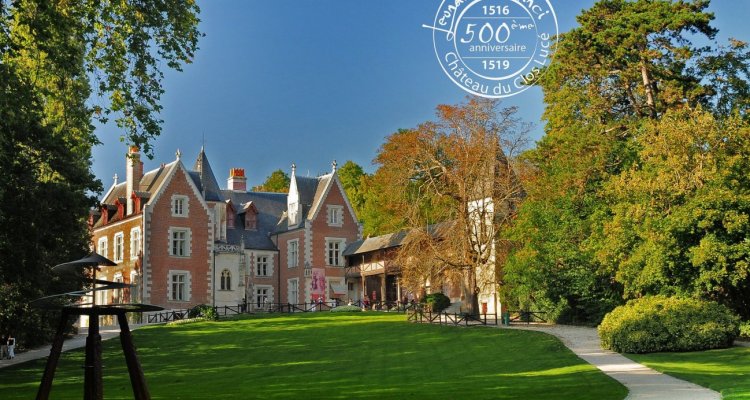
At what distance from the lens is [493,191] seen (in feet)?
140

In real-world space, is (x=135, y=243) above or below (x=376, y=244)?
above

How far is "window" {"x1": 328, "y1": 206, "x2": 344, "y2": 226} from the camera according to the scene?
62062mm

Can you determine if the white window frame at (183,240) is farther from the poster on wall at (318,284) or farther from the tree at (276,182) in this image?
the tree at (276,182)

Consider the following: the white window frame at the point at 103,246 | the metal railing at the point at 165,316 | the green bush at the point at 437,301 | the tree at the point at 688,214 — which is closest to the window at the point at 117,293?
the white window frame at the point at 103,246

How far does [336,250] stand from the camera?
62.0m

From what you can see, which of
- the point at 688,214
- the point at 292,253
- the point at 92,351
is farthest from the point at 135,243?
the point at 92,351

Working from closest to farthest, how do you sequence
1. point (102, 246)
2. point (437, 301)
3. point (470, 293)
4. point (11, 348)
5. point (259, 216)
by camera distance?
point (11, 348) → point (470, 293) → point (437, 301) → point (102, 246) → point (259, 216)

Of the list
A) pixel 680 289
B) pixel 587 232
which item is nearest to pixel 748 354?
pixel 680 289

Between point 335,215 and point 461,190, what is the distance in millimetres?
21754

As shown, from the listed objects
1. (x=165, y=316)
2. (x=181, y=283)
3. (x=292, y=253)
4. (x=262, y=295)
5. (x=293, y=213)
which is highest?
(x=293, y=213)

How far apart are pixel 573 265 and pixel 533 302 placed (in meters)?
5.36

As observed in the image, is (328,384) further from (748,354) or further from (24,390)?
(748,354)

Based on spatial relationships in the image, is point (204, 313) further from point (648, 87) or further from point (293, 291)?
point (648, 87)

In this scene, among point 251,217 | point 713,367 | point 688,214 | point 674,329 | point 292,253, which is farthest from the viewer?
point 251,217
